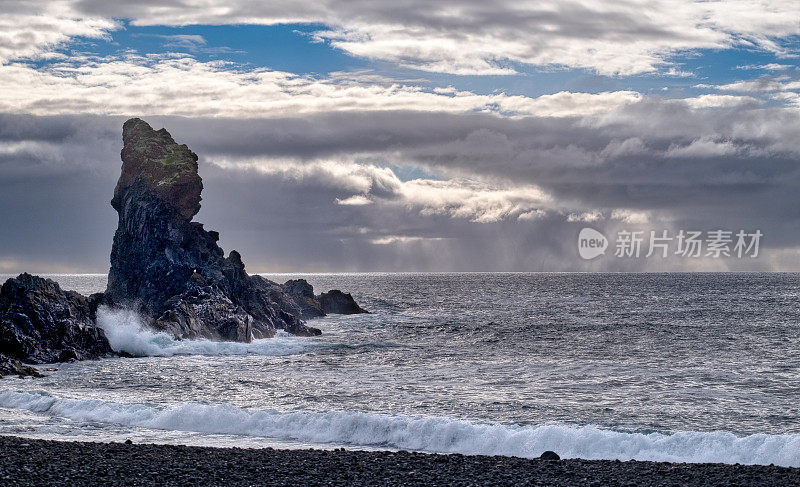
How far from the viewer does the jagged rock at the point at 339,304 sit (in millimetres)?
103125

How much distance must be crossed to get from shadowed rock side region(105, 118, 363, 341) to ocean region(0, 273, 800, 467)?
5.35m

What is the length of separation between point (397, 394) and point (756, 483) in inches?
719

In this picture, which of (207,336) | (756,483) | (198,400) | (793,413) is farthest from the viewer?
(207,336)

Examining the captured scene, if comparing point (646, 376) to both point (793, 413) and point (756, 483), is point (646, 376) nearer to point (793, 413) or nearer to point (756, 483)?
point (793, 413)

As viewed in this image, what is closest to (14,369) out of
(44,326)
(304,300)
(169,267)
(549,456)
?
(44,326)

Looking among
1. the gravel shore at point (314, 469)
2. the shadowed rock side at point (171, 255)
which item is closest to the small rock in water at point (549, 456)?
the gravel shore at point (314, 469)

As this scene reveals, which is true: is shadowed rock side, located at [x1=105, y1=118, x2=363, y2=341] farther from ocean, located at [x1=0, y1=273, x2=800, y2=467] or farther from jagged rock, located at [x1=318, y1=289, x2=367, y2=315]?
jagged rock, located at [x1=318, y1=289, x2=367, y2=315]

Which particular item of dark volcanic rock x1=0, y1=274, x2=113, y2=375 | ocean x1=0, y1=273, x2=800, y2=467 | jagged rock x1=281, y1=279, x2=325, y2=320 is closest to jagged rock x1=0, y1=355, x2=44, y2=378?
ocean x1=0, y1=273, x2=800, y2=467

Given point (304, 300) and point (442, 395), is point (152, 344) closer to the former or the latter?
point (442, 395)

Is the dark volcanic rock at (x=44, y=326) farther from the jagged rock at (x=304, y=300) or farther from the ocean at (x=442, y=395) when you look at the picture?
the jagged rock at (x=304, y=300)

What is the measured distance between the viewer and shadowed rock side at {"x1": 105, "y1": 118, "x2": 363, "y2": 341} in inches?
2400

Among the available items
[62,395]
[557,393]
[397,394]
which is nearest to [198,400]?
[62,395]

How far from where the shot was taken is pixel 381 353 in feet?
172

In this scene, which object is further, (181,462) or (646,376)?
(646,376)
